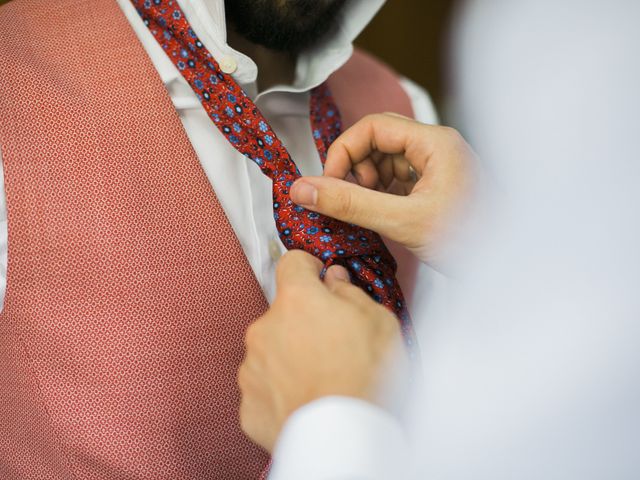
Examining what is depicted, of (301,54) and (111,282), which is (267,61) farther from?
(111,282)

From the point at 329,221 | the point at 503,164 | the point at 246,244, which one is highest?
the point at 503,164

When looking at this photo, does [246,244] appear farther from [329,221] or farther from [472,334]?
[472,334]

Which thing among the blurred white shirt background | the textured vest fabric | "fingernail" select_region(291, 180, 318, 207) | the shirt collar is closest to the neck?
the shirt collar

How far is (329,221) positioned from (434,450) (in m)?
0.24

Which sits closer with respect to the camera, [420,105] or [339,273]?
[339,273]

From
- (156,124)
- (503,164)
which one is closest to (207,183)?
(156,124)

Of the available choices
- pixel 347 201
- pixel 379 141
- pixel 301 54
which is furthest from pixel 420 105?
pixel 347 201

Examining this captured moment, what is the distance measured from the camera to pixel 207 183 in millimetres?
643

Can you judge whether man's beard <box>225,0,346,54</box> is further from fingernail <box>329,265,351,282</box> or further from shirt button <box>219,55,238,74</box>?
fingernail <box>329,265,351,282</box>

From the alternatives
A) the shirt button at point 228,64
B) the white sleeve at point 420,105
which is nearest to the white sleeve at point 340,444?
the shirt button at point 228,64

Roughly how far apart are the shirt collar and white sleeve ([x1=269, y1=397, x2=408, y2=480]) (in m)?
0.41

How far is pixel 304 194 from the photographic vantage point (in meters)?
0.56

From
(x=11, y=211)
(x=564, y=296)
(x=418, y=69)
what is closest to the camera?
(x=564, y=296)

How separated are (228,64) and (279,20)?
115mm
